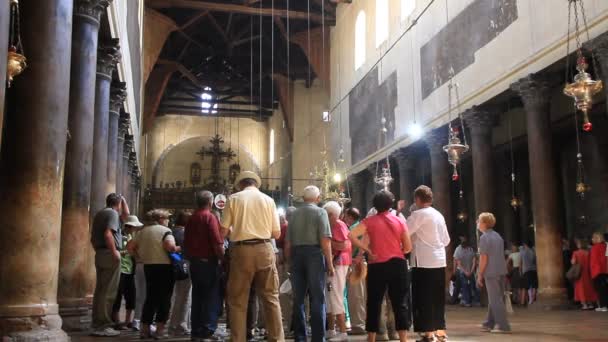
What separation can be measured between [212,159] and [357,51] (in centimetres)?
1676

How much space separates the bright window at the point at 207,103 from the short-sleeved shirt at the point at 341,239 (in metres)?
30.5

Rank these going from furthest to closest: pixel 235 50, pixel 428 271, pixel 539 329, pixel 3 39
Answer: pixel 235 50, pixel 539 329, pixel 428 271, pixel 3 39

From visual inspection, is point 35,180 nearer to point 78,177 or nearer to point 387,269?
point 78,177

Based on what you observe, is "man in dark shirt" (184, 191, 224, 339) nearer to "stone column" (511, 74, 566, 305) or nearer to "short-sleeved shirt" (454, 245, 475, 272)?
"stone column" (511, 74, 566, 305)

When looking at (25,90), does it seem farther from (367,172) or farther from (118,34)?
(367,172)

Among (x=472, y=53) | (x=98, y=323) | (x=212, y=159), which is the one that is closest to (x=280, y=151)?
(x=212, y=159)

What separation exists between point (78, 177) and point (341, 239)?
3268mm

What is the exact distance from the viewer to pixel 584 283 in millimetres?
11281

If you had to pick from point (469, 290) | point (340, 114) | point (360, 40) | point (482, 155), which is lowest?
point (469, 290)

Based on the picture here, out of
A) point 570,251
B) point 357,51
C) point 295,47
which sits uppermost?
point 295,47

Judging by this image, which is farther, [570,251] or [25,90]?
[570,251]

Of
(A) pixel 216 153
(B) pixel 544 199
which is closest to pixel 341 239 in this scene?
(B) pixel 544 199

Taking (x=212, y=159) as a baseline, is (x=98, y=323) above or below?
below

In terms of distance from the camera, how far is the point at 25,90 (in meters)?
5.20
